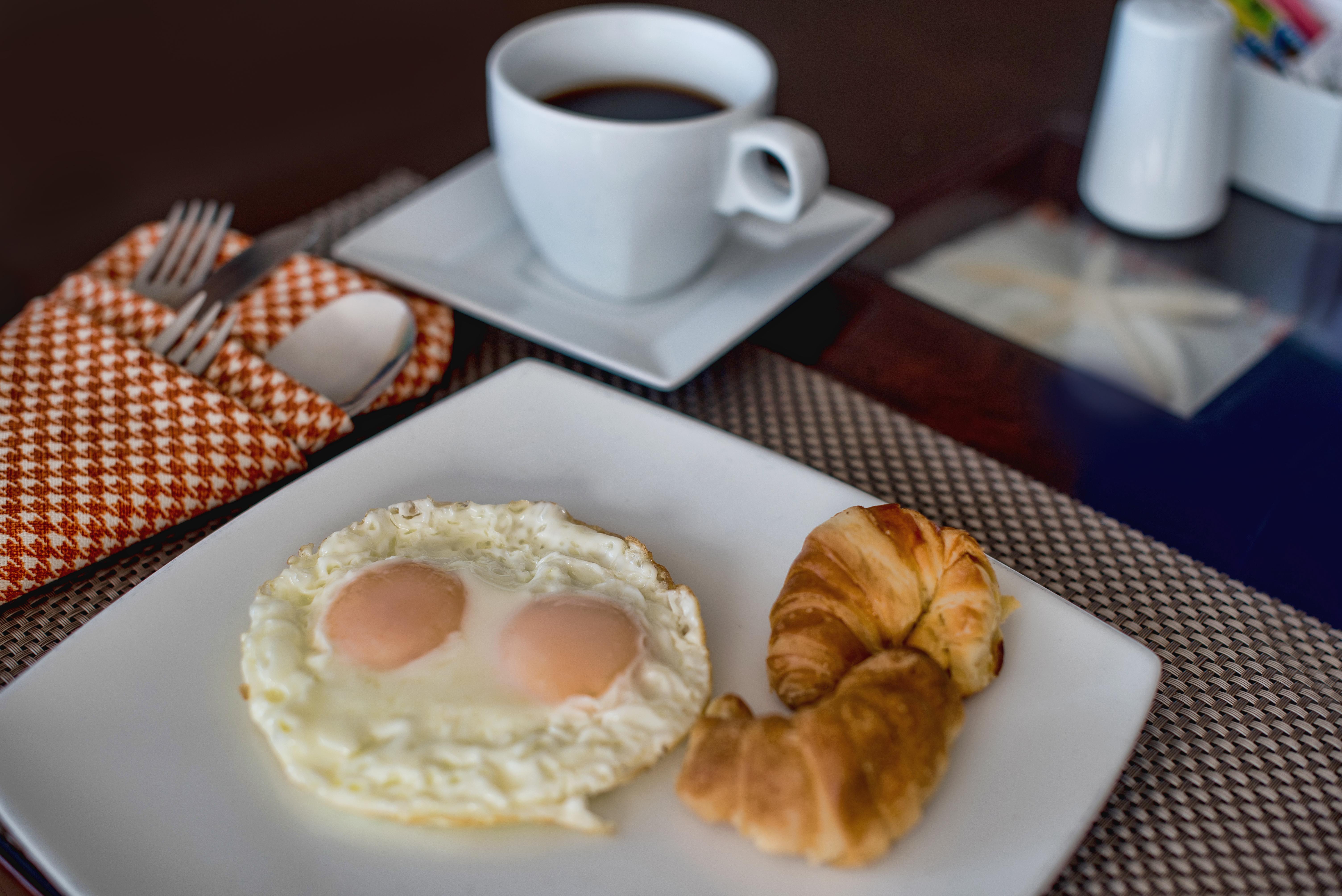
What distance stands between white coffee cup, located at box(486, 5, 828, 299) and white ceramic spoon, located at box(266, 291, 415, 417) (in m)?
0.19

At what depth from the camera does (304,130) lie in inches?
64.4

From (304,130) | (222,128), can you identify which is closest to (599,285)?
(304,130)

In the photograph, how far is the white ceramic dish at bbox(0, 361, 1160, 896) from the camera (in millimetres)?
597

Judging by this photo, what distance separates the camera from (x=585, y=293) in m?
1.12

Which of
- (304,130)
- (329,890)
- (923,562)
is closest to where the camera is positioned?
(329,890)

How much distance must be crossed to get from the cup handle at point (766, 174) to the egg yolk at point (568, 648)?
51cm

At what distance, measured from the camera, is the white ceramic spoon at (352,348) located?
38.2 inches

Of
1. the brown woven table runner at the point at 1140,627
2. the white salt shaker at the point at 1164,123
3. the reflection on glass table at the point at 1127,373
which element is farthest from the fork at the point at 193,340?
the white salt shaker at the point at 1164,123

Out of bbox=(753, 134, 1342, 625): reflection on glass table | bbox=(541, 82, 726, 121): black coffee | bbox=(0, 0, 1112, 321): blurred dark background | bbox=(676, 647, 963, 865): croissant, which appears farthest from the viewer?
bbox=(0, 0, 1112, 321): blurred dark background

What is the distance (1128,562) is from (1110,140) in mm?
613

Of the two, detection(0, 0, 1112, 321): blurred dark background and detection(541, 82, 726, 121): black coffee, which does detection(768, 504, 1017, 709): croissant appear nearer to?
detection(541, 82, 726, 121): black coffee

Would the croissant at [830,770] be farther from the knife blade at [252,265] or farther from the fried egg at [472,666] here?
the knife blade at [252,265]

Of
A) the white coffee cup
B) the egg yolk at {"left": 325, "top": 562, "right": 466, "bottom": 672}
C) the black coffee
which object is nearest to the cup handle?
the white coffee cup

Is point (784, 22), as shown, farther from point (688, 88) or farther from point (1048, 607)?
point (1048, 607)
